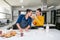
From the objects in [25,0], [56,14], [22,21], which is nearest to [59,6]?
[56,14]

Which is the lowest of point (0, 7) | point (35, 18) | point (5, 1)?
point (35, 18)

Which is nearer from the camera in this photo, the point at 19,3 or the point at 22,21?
the point at 22,21

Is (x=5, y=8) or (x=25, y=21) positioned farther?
(x=5, y=8)

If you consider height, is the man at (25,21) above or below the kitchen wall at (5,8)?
below

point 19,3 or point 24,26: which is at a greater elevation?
point 19,3

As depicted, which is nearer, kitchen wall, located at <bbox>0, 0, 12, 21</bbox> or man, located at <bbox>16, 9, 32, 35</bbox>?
man, located at <bbox>16, 9, 32, 35</bbox>

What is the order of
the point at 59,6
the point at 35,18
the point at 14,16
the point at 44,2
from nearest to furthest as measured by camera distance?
the point at 35,18 → the point at 44,2 → the point at 14,16 → the point at 59,6

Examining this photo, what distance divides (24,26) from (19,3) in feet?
7.08

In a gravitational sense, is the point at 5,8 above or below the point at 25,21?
above

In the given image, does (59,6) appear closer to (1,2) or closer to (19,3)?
(19,3)

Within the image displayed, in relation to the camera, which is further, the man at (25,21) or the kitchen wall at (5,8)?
the kitchen wall at (5,8)

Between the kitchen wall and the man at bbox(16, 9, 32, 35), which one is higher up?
the kitchen wall

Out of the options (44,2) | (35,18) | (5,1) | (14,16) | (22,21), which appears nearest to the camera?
(22,21)

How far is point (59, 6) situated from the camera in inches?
206
